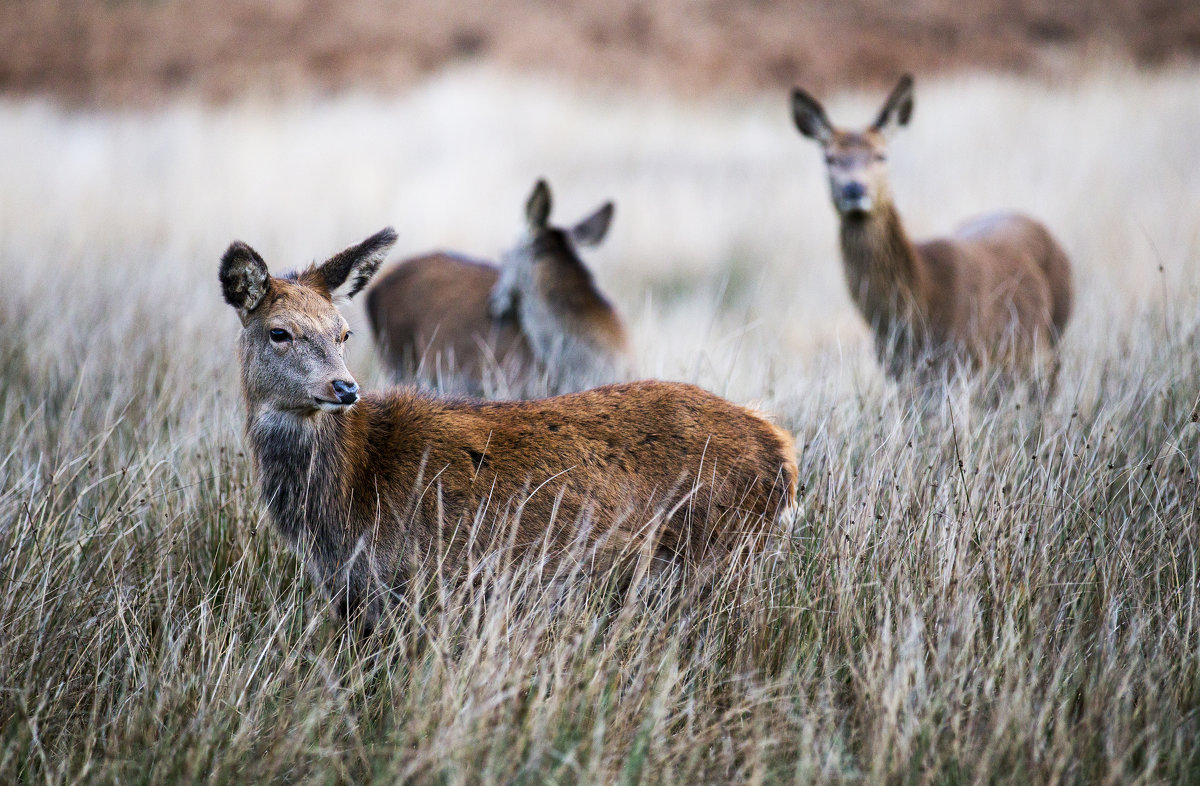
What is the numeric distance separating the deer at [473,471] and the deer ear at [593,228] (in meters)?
3.54

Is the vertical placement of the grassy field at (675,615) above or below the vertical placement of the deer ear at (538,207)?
below

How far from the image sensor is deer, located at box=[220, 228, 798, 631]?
2898mm

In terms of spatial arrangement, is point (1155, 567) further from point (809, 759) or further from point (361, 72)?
point (361, 72)

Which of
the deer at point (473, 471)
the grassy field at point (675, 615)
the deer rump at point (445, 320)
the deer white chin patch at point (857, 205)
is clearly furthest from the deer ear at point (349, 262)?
the deer white chin patch at point (857, 205)

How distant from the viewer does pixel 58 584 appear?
2979 millimetres

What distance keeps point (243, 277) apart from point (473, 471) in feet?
3.12

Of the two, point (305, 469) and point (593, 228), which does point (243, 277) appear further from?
point (593, 228)

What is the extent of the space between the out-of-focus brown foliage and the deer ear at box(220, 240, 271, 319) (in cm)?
1660

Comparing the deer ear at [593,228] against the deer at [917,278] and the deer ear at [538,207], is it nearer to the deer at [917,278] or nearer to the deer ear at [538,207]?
the deer ear at [538,207]

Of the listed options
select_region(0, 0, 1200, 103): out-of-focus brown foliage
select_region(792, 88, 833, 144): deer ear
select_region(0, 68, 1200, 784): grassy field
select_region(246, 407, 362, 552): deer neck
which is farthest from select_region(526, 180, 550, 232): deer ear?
select_region(0, 0, 1200, 103): out-of-focus brown foliage

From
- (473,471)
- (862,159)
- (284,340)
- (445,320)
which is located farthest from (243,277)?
(862,159)

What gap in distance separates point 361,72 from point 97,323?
585 inches

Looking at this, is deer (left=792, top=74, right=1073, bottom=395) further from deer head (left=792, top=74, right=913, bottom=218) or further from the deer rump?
the deer rump

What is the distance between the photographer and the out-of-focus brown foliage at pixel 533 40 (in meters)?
18.9
